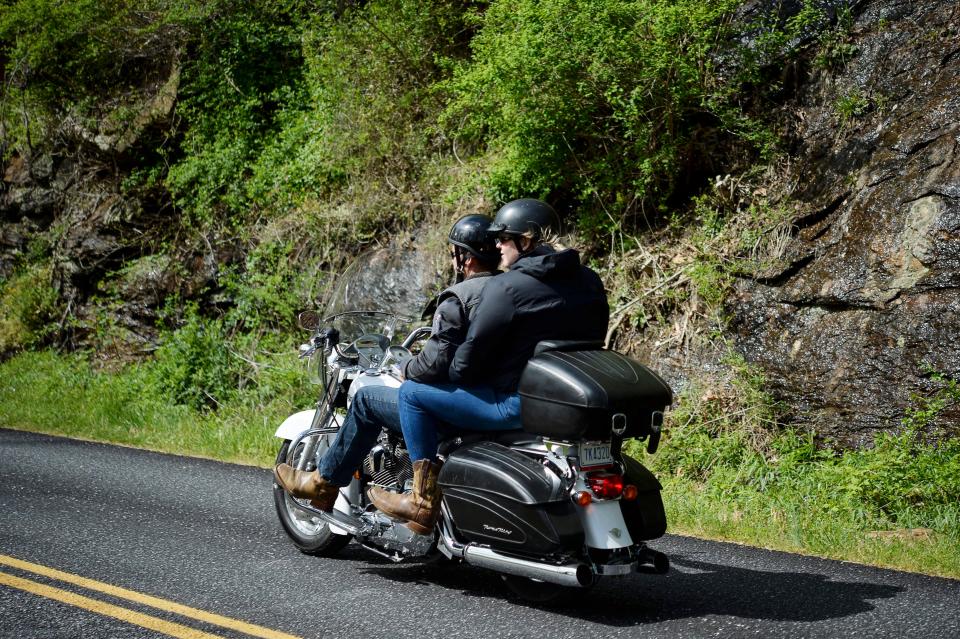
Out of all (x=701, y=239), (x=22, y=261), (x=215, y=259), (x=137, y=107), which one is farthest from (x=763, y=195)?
(x=22, y=261)

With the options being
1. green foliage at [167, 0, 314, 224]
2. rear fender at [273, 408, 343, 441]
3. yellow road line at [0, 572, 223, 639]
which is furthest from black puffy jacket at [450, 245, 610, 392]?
green foliage at [167, 0, 314, 224]

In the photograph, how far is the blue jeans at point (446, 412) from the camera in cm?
501

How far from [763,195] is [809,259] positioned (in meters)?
1.31

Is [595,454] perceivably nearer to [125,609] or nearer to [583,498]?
[583,498]

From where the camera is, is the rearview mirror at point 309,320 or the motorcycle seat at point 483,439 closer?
the motorcycle seat at point 483,439

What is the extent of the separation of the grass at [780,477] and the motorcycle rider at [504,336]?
8.08 ft

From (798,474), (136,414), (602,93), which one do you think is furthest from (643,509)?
(136,414)

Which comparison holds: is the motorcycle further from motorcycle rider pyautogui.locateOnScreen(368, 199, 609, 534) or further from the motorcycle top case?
motorcycle rider pyautogui.locateOnScreen(368, 199, 609, 534)

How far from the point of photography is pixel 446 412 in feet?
16.6

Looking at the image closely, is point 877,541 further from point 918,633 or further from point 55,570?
point 55,570

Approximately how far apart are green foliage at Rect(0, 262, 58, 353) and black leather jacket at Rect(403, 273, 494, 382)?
44.2 ft

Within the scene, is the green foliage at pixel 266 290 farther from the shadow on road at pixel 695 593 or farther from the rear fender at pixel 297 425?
the shadow on road at pixel 695 593

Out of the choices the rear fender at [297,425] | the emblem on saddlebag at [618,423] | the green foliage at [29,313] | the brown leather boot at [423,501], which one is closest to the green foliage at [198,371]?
the green foliage at [29,313]

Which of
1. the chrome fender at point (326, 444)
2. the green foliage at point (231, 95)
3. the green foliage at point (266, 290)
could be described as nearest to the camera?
the chrome fender at point (326, 444)
